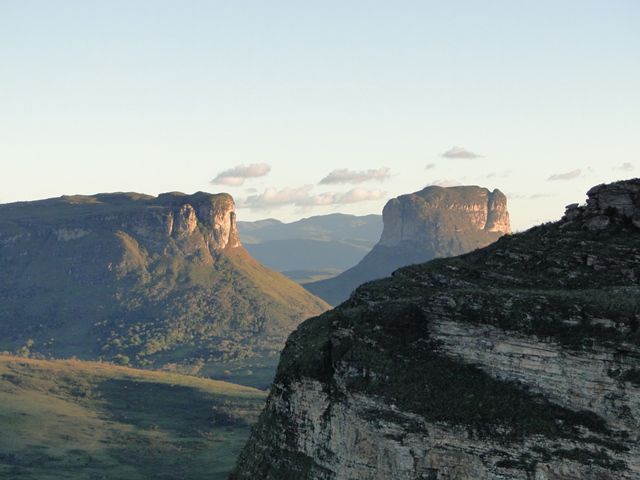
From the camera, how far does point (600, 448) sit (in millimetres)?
60469

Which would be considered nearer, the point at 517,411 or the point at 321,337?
the point at 517,411

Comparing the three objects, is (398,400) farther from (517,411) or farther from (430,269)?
(430,269)

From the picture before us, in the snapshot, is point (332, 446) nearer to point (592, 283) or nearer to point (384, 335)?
point (384, 335)

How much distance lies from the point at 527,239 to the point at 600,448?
2624 cm

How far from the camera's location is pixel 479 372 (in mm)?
66875

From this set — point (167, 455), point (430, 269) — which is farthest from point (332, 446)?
point (167, 455)

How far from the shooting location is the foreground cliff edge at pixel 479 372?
61.8 meters

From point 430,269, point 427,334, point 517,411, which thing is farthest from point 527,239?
point 517,411

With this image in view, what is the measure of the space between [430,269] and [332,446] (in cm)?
1794

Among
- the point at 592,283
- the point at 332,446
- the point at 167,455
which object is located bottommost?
the point at 167,455

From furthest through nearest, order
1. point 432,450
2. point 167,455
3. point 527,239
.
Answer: point 167,455, point 527,239, point 432,450

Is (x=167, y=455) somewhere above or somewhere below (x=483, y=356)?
below

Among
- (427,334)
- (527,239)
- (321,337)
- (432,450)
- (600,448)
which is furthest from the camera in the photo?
(527,239)

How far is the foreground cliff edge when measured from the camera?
61.8 m
